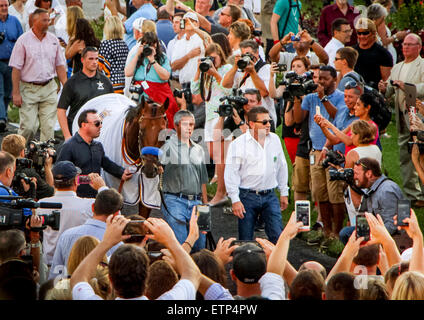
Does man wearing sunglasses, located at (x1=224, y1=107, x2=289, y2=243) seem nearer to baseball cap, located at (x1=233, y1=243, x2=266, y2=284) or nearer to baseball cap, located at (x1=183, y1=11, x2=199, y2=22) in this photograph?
baseball cap, located at (x1=233, y1=243, x2=266, y2=284)

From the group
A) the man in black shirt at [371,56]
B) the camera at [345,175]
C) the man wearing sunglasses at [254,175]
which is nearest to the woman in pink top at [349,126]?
the man wearing sunglasses at [254,175]

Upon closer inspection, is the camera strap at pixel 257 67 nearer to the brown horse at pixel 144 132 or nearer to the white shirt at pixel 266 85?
the white shirt at pixel 266 85

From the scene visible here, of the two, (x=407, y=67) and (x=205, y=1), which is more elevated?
(x=205, y=1)

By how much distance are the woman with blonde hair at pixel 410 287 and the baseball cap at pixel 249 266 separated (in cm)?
90

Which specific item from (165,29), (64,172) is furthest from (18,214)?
(165,29)

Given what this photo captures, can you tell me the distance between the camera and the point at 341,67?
1000cm

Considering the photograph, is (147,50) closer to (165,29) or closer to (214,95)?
(214,95)

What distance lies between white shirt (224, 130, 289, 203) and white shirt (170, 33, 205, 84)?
3555 millimetres

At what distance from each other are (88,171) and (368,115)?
3.16 m

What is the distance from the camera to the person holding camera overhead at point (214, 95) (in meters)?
10.2

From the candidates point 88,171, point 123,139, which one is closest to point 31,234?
point 88,171

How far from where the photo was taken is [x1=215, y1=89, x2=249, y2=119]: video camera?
9297 mm

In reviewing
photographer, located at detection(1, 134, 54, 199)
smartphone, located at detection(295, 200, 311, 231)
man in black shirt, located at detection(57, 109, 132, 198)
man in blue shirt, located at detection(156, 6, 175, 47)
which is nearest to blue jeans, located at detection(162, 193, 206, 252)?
man in black shirt, located at detection(57, 109, 132, 198)
